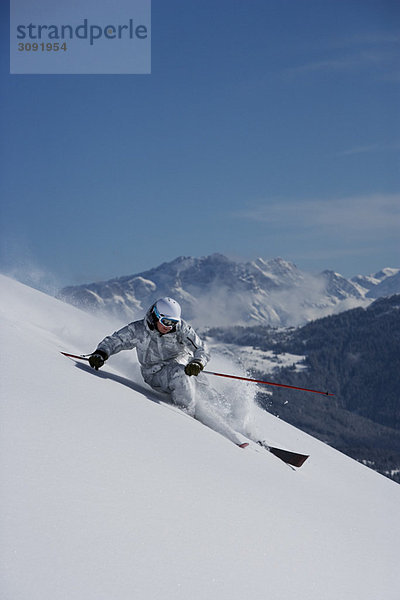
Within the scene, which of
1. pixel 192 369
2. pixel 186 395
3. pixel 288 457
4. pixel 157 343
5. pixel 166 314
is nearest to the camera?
pixel 192 369

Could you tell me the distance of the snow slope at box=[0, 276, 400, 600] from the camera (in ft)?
11.1

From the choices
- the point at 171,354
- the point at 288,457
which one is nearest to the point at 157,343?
the point at 171,354

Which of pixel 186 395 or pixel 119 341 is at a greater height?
pixel 119 341

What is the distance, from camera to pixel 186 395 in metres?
7.56

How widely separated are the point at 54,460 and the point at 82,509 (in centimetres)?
46

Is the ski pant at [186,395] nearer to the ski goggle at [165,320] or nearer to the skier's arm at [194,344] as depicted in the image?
the skier's arm at [194,344]

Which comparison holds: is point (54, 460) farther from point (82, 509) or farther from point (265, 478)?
point (265, 478)

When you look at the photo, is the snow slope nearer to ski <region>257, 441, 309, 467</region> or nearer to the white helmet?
ski <region>257, 441, 309, 467</region>

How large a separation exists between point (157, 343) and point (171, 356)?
25cm

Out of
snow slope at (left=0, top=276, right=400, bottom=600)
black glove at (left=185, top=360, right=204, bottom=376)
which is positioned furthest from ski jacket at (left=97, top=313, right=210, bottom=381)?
snow slope at (left=0, top=276, right=400, bottom=600)

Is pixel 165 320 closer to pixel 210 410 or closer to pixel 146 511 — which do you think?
pixel 210 410

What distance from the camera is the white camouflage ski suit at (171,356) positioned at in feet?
24.9

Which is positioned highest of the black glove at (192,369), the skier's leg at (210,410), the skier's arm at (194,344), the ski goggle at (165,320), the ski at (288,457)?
the ski goggle at (165,320)

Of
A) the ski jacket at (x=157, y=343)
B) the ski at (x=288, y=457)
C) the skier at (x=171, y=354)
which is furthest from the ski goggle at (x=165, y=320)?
the ski at (x=288, y=457)
